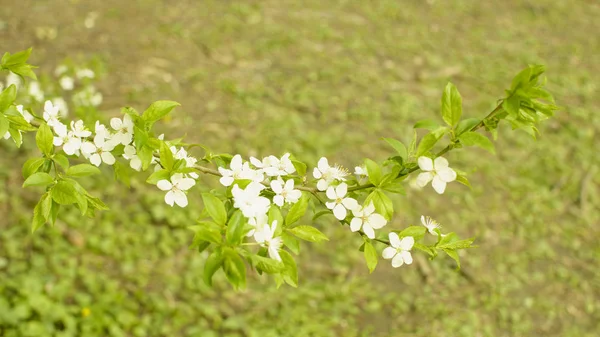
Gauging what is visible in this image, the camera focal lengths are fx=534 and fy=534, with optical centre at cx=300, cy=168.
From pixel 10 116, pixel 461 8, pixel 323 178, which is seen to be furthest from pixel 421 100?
pixel 10 116

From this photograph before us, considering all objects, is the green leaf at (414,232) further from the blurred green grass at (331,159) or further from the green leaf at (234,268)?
the blurred green grass at (331,159)

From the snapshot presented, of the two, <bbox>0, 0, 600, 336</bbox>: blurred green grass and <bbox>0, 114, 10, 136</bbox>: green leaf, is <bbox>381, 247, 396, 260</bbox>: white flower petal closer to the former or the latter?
<bbox>0, 114, 10, 136</bbox>: green leaf

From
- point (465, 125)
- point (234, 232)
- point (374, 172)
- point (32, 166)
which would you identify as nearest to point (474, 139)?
point (465, 125)

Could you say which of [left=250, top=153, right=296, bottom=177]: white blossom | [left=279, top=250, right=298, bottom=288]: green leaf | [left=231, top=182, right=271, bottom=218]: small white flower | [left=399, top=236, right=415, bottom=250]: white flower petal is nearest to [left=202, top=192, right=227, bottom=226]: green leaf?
[left=231, top=182, right=271, bottom=218]: small white flower

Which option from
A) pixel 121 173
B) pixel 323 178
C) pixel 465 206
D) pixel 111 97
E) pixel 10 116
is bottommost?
pixel 465 206

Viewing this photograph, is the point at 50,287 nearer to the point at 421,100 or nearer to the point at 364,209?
the point at 364,209

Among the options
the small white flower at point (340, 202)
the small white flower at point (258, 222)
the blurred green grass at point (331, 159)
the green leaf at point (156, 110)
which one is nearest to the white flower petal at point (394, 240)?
the small white flower at point (340, 202)
